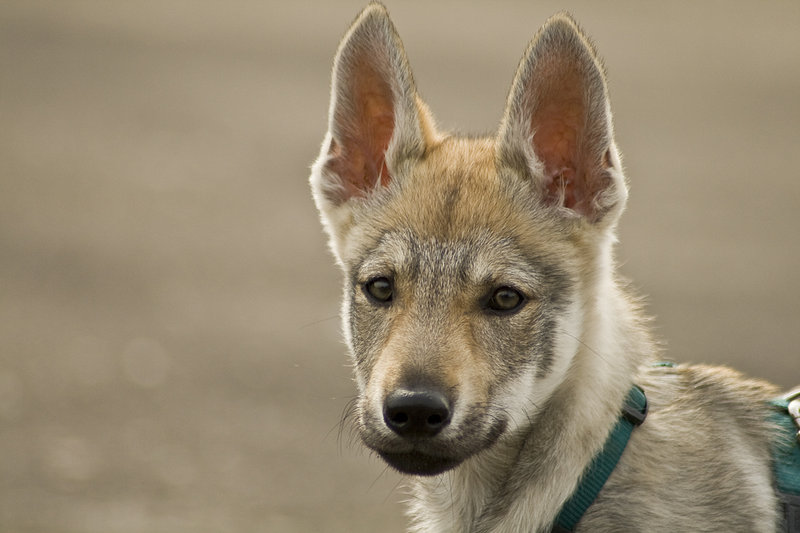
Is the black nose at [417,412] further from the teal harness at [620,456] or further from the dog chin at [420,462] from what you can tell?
the teal harness at [620,456]

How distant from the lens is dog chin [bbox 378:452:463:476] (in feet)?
12.7

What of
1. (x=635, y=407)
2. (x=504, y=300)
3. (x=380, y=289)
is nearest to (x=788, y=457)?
(x=635, y=407)

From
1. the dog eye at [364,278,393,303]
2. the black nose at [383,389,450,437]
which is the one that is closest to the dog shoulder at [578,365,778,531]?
the black nose at [383,389,450,437]

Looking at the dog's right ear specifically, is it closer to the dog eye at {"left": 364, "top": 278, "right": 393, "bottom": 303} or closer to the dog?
the dog

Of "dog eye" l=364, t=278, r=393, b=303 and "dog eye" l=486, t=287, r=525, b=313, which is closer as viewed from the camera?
"dog eye" l=486, t=287, r=525, b=313

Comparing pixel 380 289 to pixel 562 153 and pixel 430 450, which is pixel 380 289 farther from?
pixel 562 153

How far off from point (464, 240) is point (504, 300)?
0.27m

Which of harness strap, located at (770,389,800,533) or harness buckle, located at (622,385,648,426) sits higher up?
harness buckle, located at (622,385,648,426)

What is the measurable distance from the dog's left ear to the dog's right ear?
446mm

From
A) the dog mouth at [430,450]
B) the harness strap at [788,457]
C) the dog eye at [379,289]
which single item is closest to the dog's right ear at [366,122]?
the dog eye at [379,289]

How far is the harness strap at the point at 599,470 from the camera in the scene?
12.8 ft

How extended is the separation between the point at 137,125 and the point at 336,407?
7655 mm

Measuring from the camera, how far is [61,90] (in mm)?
15930

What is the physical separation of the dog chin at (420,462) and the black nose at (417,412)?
0.39ft
